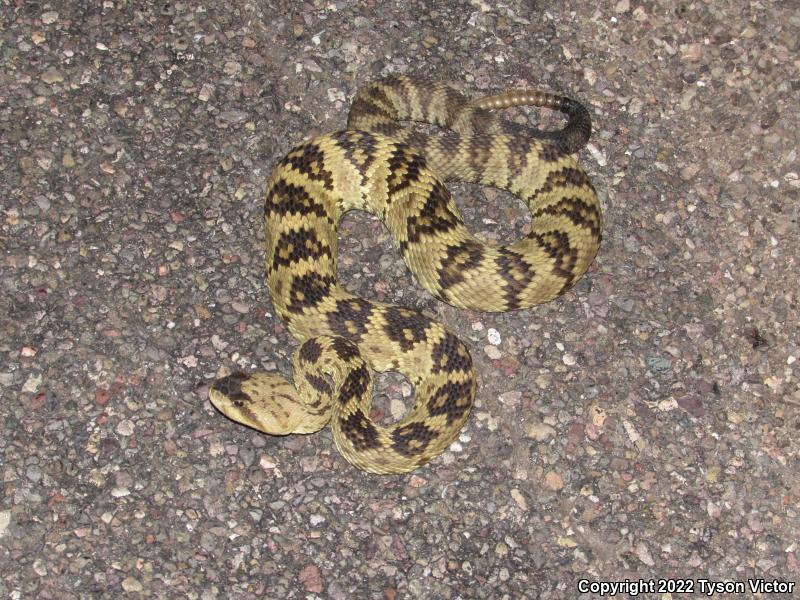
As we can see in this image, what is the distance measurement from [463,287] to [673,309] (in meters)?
1.67

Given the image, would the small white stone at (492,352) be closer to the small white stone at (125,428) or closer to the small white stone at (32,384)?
the small white stone at (125,428)

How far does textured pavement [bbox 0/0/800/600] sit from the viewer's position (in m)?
5.73

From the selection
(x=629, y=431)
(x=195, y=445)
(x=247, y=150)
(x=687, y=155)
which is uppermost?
(x=687, y=155)

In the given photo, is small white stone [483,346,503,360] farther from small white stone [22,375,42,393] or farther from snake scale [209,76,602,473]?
small white stone [22,375,42,393]

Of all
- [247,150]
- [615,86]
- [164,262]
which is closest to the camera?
[164,262]

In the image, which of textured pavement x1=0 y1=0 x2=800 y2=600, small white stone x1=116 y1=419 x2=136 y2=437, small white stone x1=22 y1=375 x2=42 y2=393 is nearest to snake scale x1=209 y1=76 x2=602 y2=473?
textured pavement x1=0 y1=0 x2=800 y2=600

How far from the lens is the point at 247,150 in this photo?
7.21 meters

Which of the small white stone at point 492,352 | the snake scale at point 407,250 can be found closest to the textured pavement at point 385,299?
the small white stone at point 492,352

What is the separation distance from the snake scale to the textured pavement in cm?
20

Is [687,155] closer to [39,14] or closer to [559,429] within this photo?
[559,429]

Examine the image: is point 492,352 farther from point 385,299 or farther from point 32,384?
point 32,384

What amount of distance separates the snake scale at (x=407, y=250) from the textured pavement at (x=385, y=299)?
0.20 meters

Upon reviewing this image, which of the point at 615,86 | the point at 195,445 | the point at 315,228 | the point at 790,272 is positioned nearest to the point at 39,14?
the point at 315,228

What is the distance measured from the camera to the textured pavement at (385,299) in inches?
226
